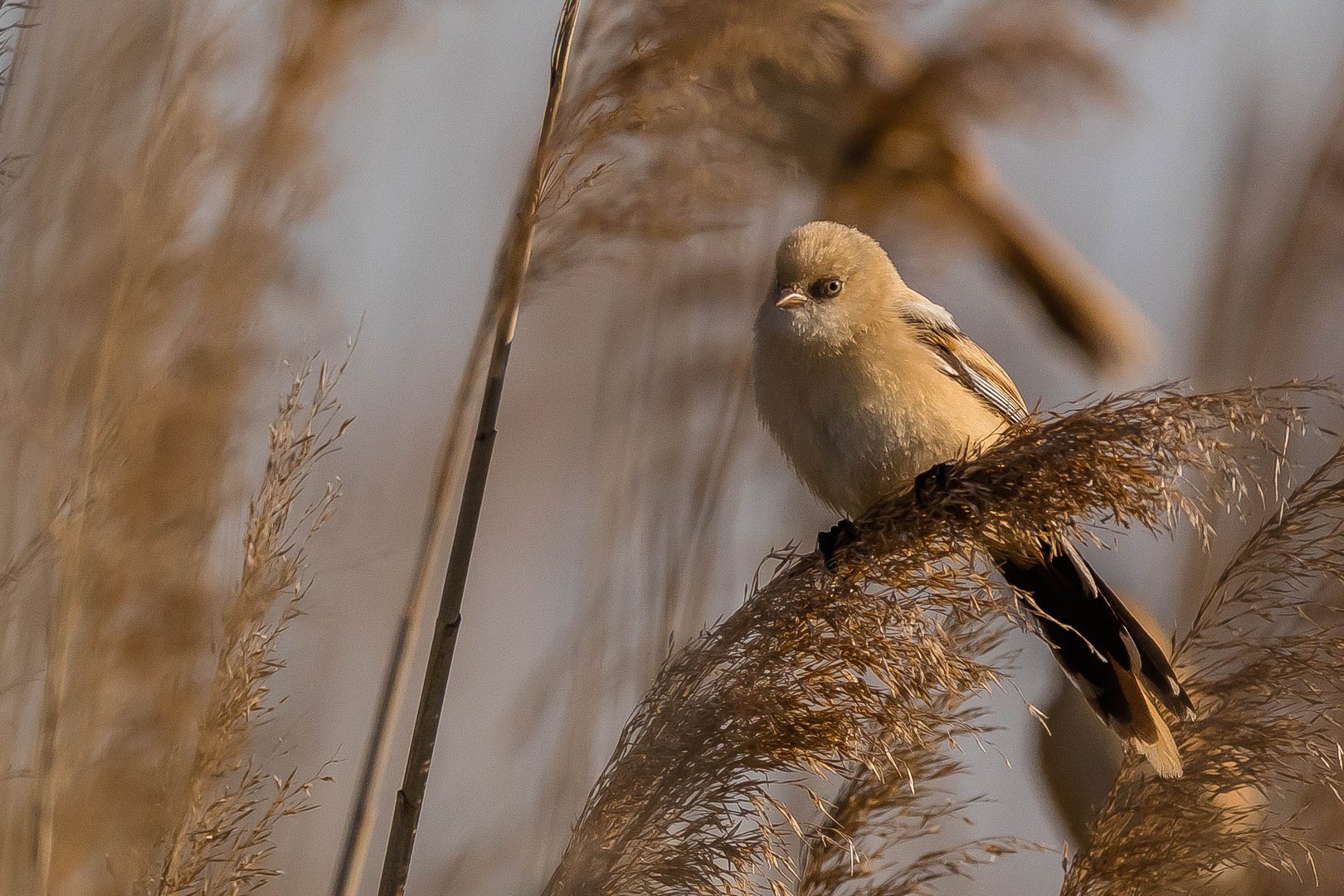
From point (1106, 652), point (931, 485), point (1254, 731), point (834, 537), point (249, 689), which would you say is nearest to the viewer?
point (249, 689)

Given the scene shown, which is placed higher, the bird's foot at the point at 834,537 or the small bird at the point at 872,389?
the small bird at the point at 872,389

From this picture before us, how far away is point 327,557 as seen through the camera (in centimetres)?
284

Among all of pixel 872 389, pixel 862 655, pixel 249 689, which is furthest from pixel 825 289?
pixel 249 689

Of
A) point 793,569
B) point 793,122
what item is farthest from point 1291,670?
point 793,122

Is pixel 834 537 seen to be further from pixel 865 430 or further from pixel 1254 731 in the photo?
pixel 1254 731

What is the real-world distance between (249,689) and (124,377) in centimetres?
52

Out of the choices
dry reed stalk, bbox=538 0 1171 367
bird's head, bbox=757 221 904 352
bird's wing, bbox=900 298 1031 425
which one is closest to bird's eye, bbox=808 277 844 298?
bird's head, bbox=757 221 904 352

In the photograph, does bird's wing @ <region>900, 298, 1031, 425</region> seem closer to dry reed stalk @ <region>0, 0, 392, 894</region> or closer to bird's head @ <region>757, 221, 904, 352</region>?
bird's head @ <region>757, 221, 904, 352</region>

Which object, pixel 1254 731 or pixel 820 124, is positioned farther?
pixel 820 124

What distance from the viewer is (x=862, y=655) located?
72.3 inches

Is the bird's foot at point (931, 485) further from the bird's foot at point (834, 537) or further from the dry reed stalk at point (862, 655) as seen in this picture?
the bird's foot at point (834, 537)

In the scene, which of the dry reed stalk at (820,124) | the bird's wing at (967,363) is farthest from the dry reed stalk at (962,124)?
the bird's wing at (967,363)

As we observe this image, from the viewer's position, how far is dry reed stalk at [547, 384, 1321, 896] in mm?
1659

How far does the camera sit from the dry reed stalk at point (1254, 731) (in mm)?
1781
